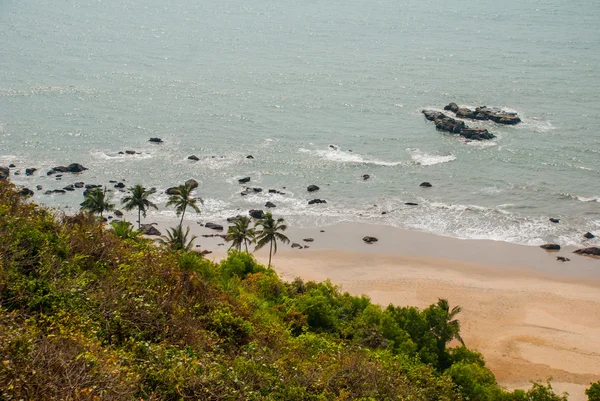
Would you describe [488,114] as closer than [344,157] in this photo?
No

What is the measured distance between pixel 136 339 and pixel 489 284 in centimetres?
4702

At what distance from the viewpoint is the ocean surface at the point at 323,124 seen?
79500 millimetres

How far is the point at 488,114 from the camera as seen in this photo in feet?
360

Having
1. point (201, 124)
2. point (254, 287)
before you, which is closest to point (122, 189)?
point (201, 124)

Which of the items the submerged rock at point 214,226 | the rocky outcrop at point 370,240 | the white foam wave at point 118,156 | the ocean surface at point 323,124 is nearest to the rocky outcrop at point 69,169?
the ocean surface at point 323,124

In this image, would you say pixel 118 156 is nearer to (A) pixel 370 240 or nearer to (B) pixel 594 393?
(A) pixel 370 240

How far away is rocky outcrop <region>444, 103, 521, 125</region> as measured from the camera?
107875 millimetres

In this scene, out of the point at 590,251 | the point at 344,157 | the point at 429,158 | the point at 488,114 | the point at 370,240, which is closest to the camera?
the point at 590,251

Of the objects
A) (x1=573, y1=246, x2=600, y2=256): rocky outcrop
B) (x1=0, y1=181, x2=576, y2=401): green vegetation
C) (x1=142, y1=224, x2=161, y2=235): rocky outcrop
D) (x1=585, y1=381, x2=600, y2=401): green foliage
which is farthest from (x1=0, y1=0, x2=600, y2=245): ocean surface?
(x1=0, y1=181, x2=576, y2=401): green vegetation

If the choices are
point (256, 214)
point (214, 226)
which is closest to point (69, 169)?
point (214, 226)

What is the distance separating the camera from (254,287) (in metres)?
41.5

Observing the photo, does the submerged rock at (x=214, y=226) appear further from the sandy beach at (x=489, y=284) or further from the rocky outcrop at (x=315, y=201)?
the rocky outcrop at (x=315, y=201)

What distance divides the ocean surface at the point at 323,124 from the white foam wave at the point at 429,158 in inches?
18.6

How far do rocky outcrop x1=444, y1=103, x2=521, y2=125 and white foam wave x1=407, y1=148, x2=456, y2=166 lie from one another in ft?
60.5
